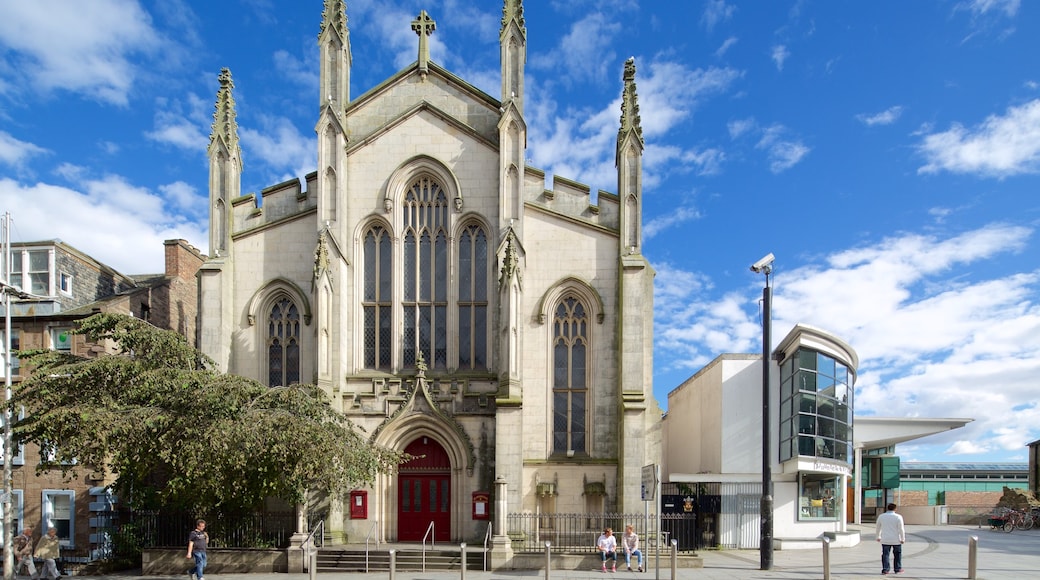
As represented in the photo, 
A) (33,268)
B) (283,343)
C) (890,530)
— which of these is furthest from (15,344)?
(890,530)

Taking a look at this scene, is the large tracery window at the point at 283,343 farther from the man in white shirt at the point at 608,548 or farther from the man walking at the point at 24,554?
the man in white shirt at the point at 608,548

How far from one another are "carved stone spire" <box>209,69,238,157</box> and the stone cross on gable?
589cm

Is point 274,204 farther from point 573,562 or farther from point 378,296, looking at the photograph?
point 573,562

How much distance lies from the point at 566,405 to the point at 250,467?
9.47 meters

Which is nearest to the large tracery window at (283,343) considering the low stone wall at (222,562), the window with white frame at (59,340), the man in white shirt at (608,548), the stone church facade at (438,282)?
the stone church facade at (438,282)

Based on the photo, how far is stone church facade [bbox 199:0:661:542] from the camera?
23297mm

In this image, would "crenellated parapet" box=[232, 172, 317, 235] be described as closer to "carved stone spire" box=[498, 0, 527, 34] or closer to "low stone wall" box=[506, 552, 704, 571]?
"carved stone spire" box=[498, 0, 527, 34]

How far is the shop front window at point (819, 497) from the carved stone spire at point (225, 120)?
20998mm

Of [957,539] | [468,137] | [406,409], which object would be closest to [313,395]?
[406,409]

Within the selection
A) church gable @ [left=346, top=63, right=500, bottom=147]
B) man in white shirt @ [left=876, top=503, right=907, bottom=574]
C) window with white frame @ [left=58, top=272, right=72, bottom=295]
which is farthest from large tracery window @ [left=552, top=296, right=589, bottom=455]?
window with white frame @ [left=58, top=272, right=72, bottom=295]

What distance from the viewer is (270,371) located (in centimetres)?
2473

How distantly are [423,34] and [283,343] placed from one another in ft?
34.3

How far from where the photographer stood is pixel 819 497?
27.5 metres

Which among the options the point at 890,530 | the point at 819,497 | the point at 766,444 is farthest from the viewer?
the point at 819,497
